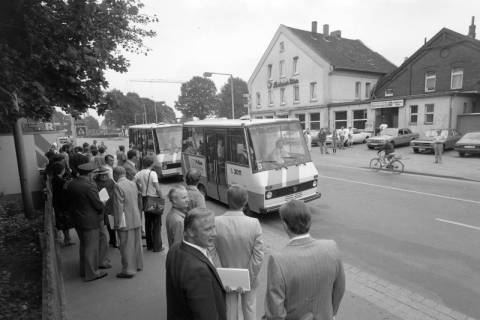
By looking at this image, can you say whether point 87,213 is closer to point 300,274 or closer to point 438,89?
point 300,274

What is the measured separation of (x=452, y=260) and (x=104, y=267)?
6165mm

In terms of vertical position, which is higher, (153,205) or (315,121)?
(315,121)

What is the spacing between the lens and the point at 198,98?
89.6m

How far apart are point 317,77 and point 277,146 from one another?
30.2 meters

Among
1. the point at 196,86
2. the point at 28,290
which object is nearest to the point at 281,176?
the point at 28,290

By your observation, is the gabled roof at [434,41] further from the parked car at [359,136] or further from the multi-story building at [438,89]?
the parked car at [359,136]

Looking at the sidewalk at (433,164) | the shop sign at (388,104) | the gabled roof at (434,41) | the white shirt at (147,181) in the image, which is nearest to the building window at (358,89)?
the gabled roof at (434,41)

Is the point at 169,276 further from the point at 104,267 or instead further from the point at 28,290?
the point at 104,267

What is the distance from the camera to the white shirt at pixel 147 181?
6.16 meters

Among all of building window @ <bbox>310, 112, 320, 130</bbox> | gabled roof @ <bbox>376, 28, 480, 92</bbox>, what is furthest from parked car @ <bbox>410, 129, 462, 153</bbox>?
building window @ <bbox>310, 112, 320, 130</bbox>

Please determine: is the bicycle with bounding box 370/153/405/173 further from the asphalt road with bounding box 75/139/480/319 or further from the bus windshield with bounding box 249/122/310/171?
the bus windshield with bounding box 249/122/310/171

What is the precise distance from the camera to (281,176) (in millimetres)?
8250

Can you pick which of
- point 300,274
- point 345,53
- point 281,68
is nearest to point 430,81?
point 345,53

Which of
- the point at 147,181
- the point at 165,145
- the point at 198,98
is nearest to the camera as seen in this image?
the point at 147,181
